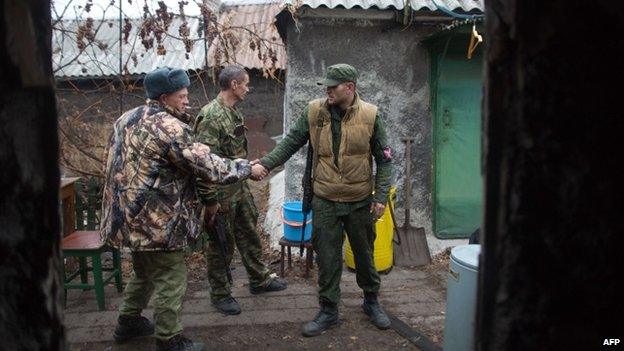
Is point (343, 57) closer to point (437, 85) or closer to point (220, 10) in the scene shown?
point (437, 85)

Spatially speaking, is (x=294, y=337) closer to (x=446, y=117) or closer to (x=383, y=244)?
(x=383, y=244)

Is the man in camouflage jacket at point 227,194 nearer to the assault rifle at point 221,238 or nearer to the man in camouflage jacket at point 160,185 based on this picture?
the assault rifle at point 221,238

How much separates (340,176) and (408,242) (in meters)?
2.29

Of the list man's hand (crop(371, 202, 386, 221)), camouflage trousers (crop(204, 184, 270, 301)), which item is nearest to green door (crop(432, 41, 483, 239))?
man's hand (crop(371, 202, 386, 221))

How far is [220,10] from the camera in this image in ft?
41.8

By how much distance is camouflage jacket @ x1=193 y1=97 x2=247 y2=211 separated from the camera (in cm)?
419

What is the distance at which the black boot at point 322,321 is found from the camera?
13.0 feet

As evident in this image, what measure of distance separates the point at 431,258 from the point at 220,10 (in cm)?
949

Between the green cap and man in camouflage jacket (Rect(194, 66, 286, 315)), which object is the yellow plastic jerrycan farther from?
the green cap

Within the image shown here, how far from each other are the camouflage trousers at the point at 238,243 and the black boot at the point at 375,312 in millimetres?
1145

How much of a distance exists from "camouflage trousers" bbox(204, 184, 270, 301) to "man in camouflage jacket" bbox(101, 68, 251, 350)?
84cm

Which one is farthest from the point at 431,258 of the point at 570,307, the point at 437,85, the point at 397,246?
the point at 570,307

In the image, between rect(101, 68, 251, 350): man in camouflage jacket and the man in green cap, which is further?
the man in green cap

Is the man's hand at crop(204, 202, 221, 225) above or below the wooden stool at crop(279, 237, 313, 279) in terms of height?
above
